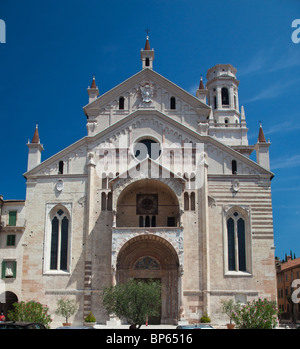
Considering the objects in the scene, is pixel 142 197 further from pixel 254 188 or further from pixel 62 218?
pixel 254 188

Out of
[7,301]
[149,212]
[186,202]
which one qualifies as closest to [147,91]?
[186,202]

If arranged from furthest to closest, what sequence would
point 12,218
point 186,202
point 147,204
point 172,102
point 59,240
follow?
point 172,102, point 12,218, point 147,204, point 186,202, point 59,240

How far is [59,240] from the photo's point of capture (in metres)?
36.0

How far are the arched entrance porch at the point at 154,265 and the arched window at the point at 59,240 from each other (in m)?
4.27

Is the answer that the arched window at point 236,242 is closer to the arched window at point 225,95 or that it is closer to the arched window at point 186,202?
the arched window at point 186,202

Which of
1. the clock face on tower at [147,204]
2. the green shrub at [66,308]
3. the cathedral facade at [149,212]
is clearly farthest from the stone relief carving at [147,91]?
the green shrub at [66,308]

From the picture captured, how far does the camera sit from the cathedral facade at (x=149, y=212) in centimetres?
3453

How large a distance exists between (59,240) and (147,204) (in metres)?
7.42

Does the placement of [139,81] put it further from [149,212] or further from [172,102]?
[149,212]

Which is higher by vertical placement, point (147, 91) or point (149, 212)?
point (147, 91)

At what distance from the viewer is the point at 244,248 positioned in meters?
35.9

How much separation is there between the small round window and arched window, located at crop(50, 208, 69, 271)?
7657 millimetres
